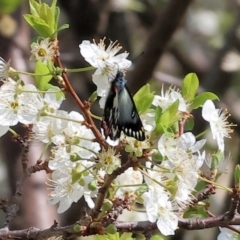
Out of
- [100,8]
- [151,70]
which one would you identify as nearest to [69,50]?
[100,8]

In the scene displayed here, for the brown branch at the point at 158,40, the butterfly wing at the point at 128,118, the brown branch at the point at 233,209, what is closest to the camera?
the butterfly wing at the point at 128,118

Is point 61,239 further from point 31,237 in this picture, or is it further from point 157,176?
point 157,176

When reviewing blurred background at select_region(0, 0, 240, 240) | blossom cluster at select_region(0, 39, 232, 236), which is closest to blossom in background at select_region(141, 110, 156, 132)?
blossom cluster at select_region(0, 39, 232, 236)

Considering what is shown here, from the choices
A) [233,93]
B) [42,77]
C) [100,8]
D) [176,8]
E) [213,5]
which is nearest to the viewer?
[42,77]

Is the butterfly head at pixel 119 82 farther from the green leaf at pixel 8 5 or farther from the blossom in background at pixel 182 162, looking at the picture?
the green leaf at pixel 8 5

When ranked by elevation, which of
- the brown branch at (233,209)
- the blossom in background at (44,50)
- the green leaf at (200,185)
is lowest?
the brown branch at (233,209)

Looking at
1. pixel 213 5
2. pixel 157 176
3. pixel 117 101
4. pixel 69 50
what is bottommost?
pixel 157 176

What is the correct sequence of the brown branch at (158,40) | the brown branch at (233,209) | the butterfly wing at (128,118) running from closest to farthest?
the butterfly wing at (128,118) < the brown branch at (233,209) < the brown branch at (158,40)

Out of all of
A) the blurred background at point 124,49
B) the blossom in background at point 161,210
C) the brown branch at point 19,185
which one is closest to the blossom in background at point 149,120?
the blossom in background at point 161,210

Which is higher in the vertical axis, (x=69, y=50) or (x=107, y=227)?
(x=69, y=50)
